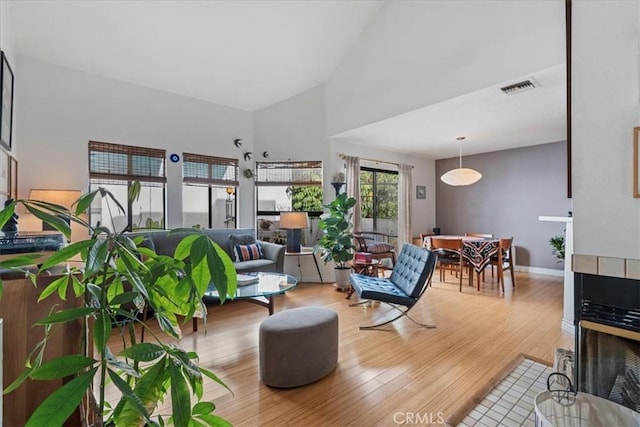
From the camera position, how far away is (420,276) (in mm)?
3088

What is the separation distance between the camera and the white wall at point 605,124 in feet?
4.95

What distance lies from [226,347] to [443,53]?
13.1 feet

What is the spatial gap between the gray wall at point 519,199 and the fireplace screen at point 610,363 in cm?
485

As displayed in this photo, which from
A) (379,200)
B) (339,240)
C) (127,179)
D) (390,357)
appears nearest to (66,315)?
(390,357)

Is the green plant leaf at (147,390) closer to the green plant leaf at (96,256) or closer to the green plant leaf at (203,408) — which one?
the green plant leaf at (203,408)

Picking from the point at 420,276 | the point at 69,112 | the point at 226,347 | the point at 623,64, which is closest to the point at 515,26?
the point at 623,64

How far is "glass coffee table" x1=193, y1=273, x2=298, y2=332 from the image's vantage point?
2.93 metres

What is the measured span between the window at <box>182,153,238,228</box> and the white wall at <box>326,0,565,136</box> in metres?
1.99

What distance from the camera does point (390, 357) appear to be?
256cm

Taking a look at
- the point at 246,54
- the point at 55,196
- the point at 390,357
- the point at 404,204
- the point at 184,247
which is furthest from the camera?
the point at 404,204

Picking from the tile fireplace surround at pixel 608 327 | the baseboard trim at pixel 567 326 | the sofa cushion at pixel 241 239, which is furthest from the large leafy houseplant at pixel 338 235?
the tile fireplace surround at pixel 608 327

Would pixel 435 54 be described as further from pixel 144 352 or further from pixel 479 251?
pixel 144 352

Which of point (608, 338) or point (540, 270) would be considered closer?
point (608, 338)

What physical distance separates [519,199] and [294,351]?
19.2ft
